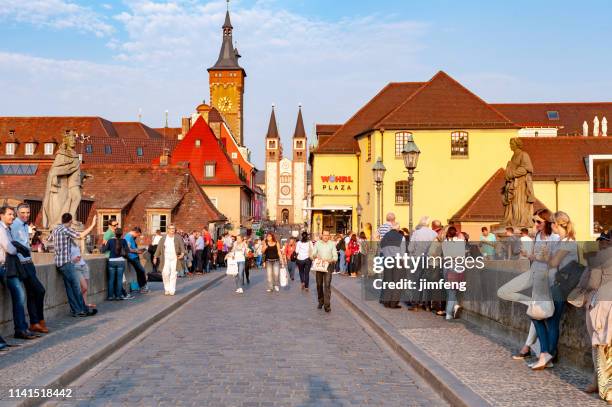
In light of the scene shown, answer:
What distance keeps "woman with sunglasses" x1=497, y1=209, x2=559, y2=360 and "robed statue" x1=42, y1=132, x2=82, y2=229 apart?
37.8 feet

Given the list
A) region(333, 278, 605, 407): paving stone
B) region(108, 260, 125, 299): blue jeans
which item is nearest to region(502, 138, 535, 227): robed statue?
region(333, 278, 605, 407): paving stone

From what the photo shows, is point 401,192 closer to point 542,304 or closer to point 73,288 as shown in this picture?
point 73,288

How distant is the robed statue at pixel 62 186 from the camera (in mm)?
17172

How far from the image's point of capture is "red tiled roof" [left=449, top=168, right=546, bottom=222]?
4450 centimetres

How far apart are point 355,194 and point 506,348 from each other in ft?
146

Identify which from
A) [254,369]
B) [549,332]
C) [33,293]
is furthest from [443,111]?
[254,369]

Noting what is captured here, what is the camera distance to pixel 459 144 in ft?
159

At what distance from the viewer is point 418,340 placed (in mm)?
11195

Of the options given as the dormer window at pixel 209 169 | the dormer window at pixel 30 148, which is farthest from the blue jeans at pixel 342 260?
the dormer window at pixel 30 148

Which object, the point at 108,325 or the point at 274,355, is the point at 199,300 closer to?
the point at 108,325

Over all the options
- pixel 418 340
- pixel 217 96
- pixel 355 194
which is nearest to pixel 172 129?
pixel 217 96

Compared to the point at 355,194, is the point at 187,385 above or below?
below

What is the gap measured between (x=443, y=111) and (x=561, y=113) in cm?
3328

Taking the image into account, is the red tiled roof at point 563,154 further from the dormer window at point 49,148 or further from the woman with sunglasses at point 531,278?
the dormer window at point 49,148
